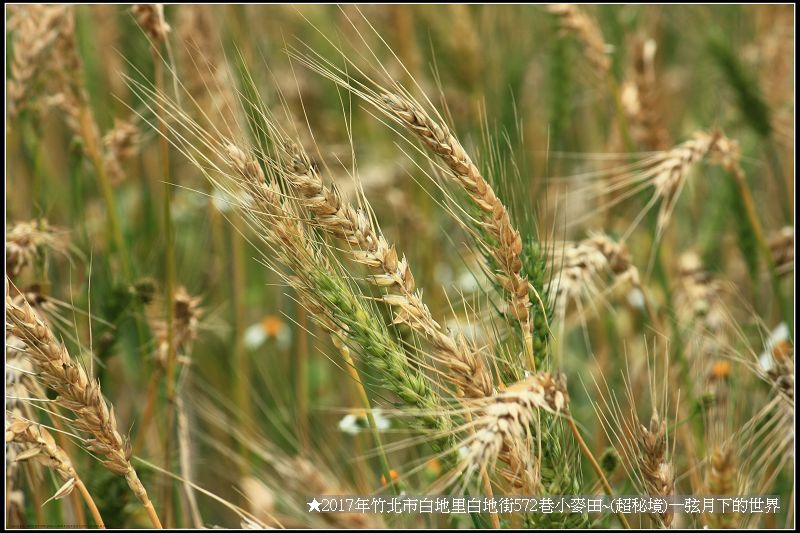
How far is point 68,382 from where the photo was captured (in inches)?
41.7

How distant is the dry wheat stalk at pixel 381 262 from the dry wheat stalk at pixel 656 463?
0.26 metres

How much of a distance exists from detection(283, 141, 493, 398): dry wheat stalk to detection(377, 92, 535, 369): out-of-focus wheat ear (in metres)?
0.10

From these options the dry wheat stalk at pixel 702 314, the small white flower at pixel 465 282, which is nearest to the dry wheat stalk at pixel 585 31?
the dry wheat stalk at pixel 702 314

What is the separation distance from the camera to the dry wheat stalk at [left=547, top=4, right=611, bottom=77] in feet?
6.40

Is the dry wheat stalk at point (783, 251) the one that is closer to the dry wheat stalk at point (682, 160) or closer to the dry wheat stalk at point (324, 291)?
the dry wheat stalk at point (682, 160)

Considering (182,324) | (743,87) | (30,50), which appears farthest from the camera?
(743,87)

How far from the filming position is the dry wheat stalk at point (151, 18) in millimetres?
1487

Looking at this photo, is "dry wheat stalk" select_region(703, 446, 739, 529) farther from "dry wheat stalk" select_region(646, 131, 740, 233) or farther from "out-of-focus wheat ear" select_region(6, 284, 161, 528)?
"out-of-focus wheat ear" select_region(6, 284, 161, 528)

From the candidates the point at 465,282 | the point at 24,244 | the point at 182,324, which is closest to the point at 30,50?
the point at 24,244

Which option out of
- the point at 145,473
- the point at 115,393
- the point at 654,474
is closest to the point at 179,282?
the point at 145,473

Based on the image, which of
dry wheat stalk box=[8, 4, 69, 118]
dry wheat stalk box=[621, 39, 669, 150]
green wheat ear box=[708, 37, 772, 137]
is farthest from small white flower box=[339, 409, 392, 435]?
green wheat ear box=[708, 37, 772, 137]

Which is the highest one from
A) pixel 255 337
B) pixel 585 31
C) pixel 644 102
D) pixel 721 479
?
pixel 585 31

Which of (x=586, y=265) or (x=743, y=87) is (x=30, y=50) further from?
(x=743, y=87)

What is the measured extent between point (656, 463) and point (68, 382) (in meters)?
0.80
